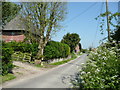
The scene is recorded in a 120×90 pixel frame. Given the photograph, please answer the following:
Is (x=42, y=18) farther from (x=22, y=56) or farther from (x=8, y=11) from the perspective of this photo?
(x=8, y=11)

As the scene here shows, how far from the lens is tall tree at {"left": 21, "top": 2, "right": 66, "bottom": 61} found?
642 inches

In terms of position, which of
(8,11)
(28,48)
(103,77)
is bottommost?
(103,77)

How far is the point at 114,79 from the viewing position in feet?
16.8

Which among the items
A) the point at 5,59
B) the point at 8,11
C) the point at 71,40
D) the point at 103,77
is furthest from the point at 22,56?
the point at 71,40

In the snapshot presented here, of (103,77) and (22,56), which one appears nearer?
(103,77)

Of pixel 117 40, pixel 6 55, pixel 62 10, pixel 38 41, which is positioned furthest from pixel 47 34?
pixel 117 40

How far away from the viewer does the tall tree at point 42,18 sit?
53.5ft

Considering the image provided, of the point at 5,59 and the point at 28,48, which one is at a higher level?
the point at 28,48

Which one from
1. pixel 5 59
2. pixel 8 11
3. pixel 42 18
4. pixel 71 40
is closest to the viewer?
pixel 5 59

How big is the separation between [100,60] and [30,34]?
12981mm

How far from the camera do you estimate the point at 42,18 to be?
53.2 feet

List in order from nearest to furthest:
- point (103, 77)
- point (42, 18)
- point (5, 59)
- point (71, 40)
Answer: point (103, 77) → point (5, 59) → point (42, 18) → point (71, 40)

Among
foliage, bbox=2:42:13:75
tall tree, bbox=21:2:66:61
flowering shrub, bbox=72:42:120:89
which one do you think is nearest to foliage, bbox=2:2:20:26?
tall tree, bbox=21:2:66:61

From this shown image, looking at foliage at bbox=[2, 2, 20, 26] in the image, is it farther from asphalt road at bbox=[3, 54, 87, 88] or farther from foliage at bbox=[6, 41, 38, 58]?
asphalt road at bbox=[3, 54, 87, 88]
